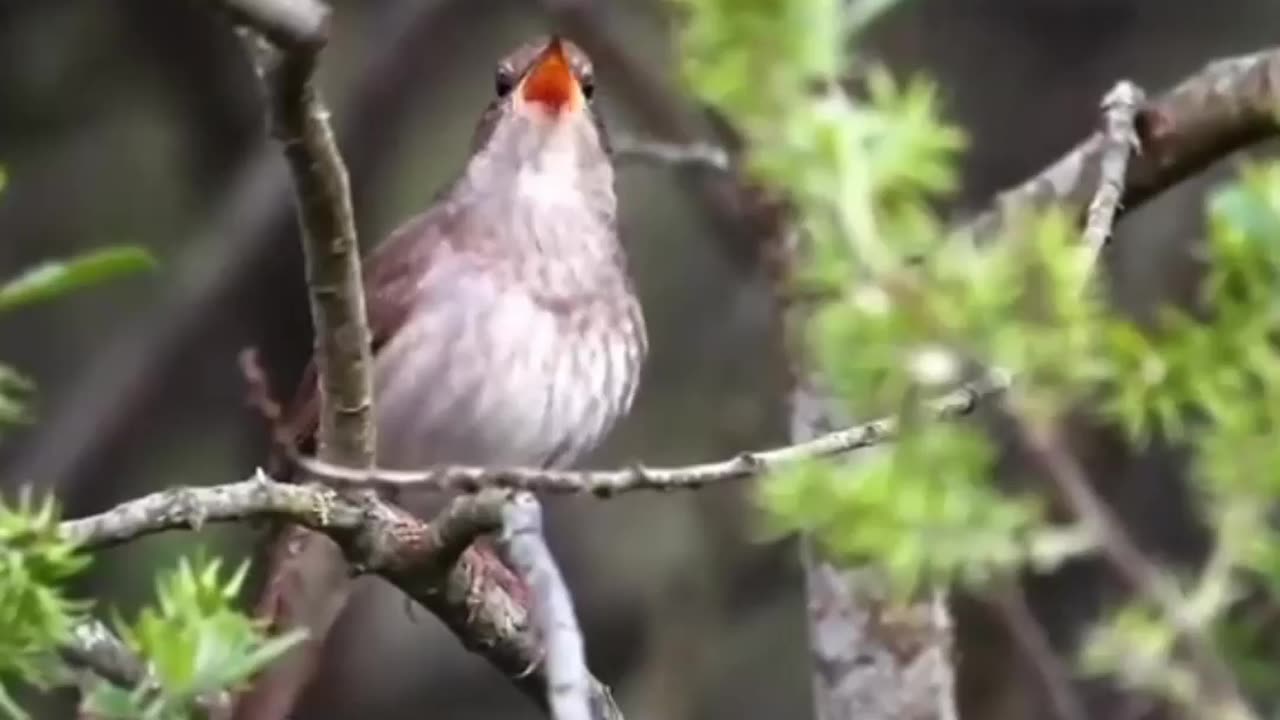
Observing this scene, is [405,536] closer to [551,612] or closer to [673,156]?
[551,612]

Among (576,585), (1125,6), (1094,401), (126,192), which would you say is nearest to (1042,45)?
(1125,6)

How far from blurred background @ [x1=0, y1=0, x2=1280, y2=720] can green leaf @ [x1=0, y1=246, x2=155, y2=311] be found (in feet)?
7.02

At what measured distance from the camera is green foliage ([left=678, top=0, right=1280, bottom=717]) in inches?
28.0

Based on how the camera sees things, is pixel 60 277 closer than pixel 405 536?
Yes

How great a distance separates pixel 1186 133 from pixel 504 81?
0.81 m

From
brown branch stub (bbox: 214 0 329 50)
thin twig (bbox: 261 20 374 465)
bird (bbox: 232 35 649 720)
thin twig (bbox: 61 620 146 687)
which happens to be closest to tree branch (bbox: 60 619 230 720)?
thin twig (bbox: 61 620 146 687)

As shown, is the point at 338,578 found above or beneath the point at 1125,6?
beneath

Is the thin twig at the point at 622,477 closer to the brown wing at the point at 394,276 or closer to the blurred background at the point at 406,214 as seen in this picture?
the brown wing at the point at 394,276

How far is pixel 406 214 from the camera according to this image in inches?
184

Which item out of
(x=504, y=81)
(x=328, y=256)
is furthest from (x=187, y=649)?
(x=504, y=81)

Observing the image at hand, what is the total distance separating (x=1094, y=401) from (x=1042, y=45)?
370cm

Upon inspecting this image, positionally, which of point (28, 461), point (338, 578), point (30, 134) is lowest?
point (338, 578)

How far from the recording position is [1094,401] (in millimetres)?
759

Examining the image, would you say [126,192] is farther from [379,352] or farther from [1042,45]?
[379,352]
